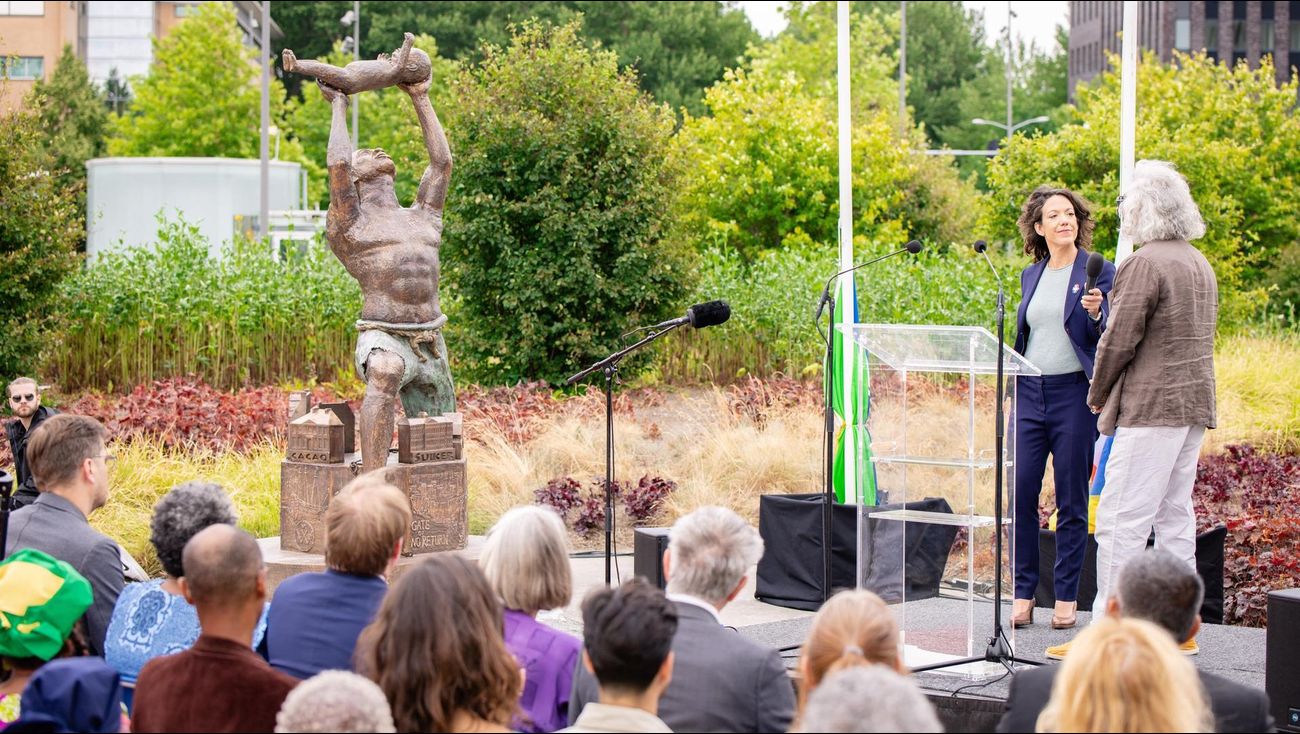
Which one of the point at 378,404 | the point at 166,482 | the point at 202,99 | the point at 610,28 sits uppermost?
the point at 610,28

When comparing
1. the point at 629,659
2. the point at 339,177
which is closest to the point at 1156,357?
the point at 629,659

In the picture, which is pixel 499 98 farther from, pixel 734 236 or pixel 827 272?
pixel 734 236

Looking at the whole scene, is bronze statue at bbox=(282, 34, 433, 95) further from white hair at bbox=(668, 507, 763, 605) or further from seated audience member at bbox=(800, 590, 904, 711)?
seated audience member at bbox=(800, 590, 904, 711)

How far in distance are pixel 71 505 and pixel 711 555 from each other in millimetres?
2284

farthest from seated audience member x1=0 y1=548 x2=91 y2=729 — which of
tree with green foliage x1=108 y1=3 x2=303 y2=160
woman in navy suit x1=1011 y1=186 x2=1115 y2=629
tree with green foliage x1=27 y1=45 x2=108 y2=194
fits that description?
tree with green foliage x1=27 y1=45 x2=108 y2=194

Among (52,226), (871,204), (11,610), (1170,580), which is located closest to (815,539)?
(1170,580)

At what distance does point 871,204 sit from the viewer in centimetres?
2503

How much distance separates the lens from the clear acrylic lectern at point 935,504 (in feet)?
20.3

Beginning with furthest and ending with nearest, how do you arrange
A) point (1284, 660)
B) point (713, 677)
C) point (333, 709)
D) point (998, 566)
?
point (998, 566) → point (1284, 660) → point (713, 677) → point (333, 709)

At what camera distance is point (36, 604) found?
4.07 m

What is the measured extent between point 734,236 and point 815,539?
15604 mm

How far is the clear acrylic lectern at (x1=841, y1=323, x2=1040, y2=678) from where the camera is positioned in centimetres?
618

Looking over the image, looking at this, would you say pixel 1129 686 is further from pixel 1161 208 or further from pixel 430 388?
pixel 430 388

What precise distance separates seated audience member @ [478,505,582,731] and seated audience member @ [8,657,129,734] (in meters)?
1.10
